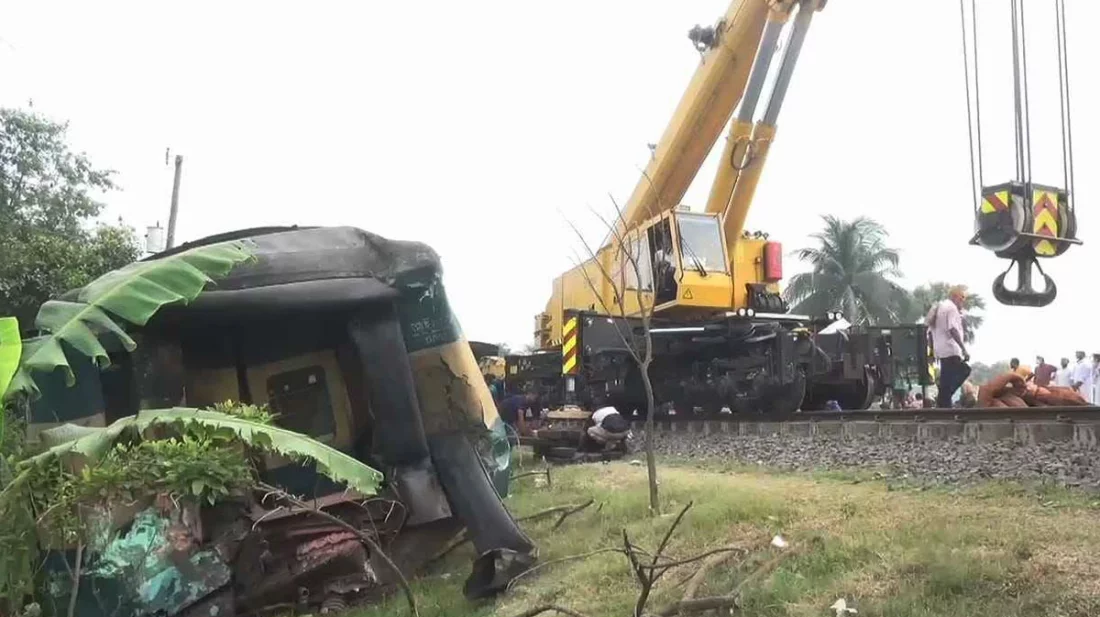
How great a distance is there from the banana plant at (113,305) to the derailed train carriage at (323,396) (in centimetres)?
55

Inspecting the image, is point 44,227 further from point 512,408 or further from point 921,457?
point 921,457

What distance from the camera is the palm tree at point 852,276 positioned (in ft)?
120

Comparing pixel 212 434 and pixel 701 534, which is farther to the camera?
pixel 701 534

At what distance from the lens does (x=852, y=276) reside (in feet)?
122

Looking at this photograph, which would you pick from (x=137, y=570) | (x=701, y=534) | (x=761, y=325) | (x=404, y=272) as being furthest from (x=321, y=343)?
(x=761, y=325)

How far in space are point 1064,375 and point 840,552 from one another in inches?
466

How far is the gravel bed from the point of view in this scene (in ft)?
17.2

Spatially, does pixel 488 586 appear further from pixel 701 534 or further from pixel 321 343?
pixel 321 343

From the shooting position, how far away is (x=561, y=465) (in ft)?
28.3

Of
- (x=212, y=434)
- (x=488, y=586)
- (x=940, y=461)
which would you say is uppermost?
(x=212, y=434)

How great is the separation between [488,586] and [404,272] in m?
1.82

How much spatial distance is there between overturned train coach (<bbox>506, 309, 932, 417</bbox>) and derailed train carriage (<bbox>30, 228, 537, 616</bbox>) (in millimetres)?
5415

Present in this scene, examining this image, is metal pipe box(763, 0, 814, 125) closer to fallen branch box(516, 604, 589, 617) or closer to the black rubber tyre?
the black rubber tyre

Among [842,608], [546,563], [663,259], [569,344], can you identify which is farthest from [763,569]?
[569,344]
